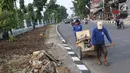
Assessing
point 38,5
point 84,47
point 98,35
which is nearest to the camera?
point 98,35

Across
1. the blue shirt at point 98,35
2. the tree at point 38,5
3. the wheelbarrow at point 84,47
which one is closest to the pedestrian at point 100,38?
the blue shirt at point 98,35

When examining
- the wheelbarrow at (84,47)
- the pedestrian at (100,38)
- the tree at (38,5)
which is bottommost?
the tree at (38,5)

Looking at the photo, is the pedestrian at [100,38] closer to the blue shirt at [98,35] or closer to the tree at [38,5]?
the blue shirt at [98,35]

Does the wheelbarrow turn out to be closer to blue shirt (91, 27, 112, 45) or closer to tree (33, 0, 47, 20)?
blue shirt (91, 27, 112, 45)

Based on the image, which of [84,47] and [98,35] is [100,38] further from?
[84,47]

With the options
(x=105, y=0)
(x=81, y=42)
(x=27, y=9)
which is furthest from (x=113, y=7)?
(x=81, y=42)

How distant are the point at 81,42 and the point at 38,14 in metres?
49.8

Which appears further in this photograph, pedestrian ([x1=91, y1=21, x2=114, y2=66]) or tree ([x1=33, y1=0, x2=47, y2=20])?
tree ([x1=33, y1=0, x2=47, y2=20])

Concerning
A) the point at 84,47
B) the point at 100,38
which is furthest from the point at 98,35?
the point at 84,47

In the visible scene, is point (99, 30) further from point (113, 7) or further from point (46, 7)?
point (113, 7)

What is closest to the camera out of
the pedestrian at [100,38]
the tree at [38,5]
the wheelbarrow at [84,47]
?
the pedestrian at [100,38]

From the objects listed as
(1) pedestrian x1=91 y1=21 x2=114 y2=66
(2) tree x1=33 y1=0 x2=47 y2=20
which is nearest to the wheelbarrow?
(1) pedestrian x1=91 y1=21 x2=114 y2=66

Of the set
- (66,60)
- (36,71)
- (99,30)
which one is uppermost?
(99,30)

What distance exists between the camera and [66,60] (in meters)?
11.2
